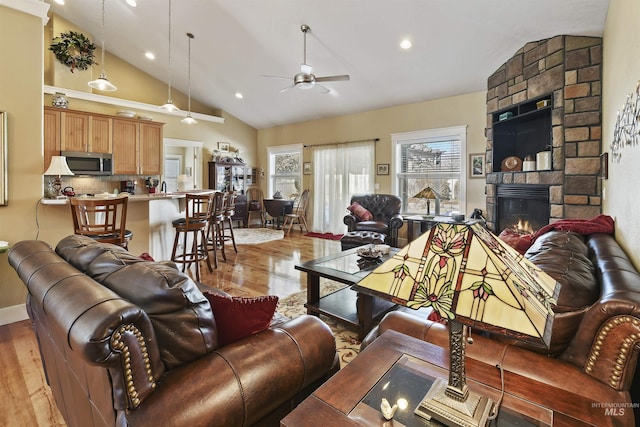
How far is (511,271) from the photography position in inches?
25.9

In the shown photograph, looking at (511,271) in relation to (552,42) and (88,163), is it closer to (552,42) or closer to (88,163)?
(552,42)

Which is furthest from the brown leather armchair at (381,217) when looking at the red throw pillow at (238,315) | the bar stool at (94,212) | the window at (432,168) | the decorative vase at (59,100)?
the decorative vase at (59,100)

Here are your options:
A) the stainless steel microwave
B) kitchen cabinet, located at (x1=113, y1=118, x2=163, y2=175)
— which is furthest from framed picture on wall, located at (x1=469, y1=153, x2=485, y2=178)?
the stainless steel microwave

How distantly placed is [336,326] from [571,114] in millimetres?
3237

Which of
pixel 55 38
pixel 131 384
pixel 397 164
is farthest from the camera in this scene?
pixel 397 164

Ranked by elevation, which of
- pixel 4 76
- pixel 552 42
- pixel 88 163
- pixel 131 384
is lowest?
pixel 131 384

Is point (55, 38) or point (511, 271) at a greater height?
point (55, 38)

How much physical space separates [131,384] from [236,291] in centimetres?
272

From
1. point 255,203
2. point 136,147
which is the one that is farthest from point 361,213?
point 136,147

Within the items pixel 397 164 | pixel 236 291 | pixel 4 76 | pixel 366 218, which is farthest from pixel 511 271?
pixel 397 164

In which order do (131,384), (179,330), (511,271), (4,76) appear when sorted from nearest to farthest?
(511,271), (131,384), (179,330), (4,76)

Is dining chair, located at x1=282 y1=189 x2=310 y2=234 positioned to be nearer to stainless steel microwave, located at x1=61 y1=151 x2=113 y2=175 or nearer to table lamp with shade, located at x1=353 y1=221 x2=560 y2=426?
stainless steel microwave, located at x1=61 y1=151 x2=113 y2=175

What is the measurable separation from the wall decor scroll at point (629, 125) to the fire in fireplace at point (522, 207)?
1.88 m

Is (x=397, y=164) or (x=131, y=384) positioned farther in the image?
(x=397, y=164)
